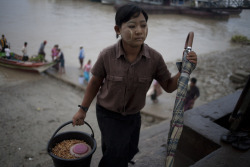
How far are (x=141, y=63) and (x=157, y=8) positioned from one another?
26.8 metres

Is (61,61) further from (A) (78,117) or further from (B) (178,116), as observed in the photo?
(B) (178,116)

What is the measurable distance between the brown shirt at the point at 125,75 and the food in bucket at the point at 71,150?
0.51 m

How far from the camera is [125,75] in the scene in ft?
5.06

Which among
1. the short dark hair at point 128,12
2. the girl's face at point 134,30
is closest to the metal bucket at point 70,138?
the girl's face at point 134,30

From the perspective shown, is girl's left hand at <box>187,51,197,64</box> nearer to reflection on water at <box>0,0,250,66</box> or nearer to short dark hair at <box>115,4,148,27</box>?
short dark hair at <box>115,4,148,27</box>

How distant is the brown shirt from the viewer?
61.3 inches

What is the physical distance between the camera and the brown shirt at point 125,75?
61.3 inches

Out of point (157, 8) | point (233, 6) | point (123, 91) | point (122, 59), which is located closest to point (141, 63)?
point (122, 59)

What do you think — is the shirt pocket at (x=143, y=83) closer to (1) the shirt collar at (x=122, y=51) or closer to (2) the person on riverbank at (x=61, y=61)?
(1) the shirt collar at (x=122, y=51)

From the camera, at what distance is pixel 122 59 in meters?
1.57

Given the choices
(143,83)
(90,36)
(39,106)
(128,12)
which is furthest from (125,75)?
(90,36)

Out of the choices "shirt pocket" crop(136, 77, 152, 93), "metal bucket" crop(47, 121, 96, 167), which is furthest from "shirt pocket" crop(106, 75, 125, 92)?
"metal bucket" crop(47, 121, 96, 167)

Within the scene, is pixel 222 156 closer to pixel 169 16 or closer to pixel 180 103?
pixel 180 103

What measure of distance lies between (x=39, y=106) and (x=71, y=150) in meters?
4.37
